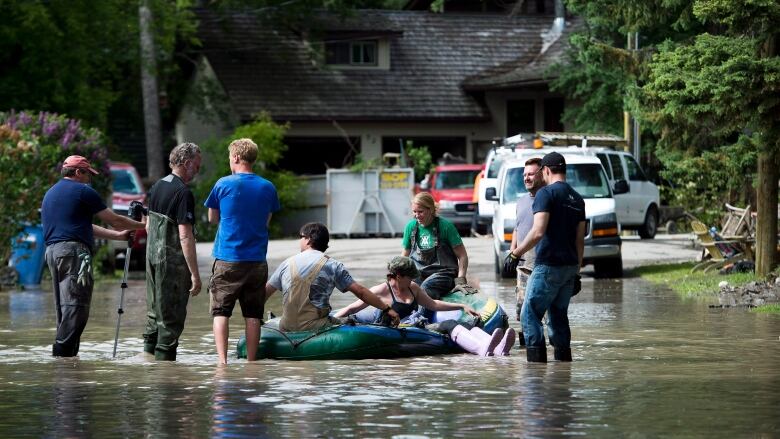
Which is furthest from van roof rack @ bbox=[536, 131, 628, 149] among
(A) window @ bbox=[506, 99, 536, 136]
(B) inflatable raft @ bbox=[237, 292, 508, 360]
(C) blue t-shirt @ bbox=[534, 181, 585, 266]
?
(C) blue t-shirt @ bbox=[534, 181, 585, 266]

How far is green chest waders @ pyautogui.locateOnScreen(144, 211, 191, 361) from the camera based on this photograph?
13.6 m

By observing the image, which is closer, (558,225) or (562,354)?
(558,225)

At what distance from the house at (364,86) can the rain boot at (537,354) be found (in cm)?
3707

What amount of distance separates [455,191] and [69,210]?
30366 millimetres

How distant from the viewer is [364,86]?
53469 millimetres

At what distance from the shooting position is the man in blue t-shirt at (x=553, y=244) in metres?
13.2

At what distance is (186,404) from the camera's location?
1112 cm

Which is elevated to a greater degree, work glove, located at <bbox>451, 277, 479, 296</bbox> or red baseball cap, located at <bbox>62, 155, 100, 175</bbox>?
red baseball cap, located at <bbox>62, 155, 100, 175</bbox>

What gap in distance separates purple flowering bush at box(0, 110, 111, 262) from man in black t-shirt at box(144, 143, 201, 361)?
11363mm

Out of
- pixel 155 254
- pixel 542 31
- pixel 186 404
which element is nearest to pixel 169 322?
pixel 155 254

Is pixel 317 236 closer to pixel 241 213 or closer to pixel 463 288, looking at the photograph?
pixel 241 213

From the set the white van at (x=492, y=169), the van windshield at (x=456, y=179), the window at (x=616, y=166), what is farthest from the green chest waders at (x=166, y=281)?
the van windshield at (x=456, y=179)

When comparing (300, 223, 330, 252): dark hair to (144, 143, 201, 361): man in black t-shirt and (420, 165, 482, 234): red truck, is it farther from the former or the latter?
(420, 165, 482, 234): red truck

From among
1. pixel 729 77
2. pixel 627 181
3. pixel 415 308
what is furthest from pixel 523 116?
pixel 415 308
